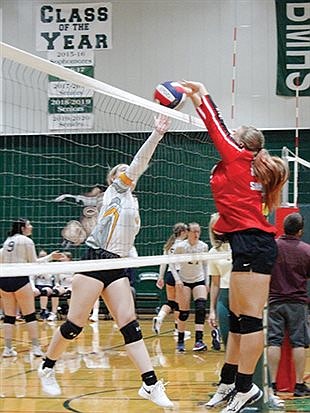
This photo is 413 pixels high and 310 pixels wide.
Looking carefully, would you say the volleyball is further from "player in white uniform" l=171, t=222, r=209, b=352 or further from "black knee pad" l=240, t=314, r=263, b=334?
"player in white uniform" l=171, t=222, r=209, b=352

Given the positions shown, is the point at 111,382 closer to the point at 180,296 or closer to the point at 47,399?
the point at 47,399

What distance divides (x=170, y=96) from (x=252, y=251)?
1455mm

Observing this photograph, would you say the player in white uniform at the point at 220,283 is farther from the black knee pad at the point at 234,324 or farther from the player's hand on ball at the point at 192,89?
the player's hand on ball at the point at 192,89

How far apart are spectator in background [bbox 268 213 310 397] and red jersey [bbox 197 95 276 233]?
2484mm

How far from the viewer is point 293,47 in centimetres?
1839

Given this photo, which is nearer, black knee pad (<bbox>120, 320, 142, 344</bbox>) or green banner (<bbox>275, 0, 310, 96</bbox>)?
black knee pad (<bbox>120, 320, 142, 344</bbox>)

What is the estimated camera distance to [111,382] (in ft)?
30.5

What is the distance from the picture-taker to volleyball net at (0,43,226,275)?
8953 mm

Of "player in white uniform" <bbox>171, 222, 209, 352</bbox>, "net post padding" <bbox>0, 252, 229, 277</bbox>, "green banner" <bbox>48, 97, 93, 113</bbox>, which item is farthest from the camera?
"green banner" <bbox>48, 97, 93, 113</bbox>

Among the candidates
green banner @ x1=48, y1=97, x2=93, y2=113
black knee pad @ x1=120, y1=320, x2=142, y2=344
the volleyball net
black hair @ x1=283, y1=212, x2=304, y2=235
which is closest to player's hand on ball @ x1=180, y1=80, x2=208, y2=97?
the volleyball net

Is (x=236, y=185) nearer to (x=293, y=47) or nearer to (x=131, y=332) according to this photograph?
(x=131, y=332)

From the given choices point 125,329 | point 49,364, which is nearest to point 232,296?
point 125,329

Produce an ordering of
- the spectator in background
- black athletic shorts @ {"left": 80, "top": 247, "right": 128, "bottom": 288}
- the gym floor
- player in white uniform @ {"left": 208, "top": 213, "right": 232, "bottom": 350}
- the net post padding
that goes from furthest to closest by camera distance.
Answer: the spectator in background
player in white uniform @ {"left": 208, "top": 213, "right": 232, "bottom": 350}
the gym floor
black athletic shorts @ {"left": 80, "top": 247, "right": 128, "bottom": 288}
the net post padding

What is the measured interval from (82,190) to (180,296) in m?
4.89
